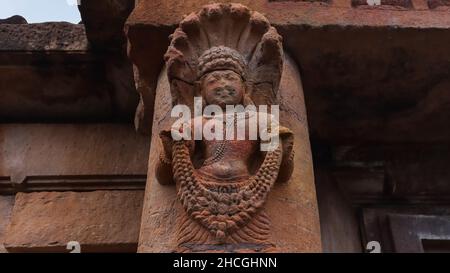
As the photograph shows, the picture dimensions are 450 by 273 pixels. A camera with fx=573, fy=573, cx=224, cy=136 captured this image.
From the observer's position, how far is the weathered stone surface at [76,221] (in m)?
3.58

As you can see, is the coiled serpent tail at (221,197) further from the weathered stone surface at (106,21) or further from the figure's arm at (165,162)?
the weathered stone surface at (106,21)

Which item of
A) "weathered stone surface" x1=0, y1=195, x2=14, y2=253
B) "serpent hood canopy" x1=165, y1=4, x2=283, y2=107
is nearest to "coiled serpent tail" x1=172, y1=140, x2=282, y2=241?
"serpent hood canopy" x1=165, y1=4, x2=283, y2=107

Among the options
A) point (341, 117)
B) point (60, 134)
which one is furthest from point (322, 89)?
point (60, 134)

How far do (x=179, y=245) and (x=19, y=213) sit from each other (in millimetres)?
1836

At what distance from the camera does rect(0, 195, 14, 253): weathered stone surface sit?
3680mm

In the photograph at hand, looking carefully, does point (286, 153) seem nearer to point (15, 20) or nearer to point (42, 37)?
point (42, 37)

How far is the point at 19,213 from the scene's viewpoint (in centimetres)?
374

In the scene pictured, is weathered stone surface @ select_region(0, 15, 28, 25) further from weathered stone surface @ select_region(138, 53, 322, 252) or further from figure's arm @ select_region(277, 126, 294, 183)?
figure's arm @ select_region(277, 126, 294, 183)

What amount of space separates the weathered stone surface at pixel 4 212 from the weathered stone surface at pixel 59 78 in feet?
2.04

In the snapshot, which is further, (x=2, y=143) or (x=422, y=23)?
(x=2, y=143)

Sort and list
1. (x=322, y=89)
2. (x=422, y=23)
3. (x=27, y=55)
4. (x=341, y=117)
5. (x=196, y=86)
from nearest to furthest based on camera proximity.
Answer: (x=196, y=86)
(x=422, y=23)
(x=322, y=89)
(x=341, y=117)
(x=27, y=55)
